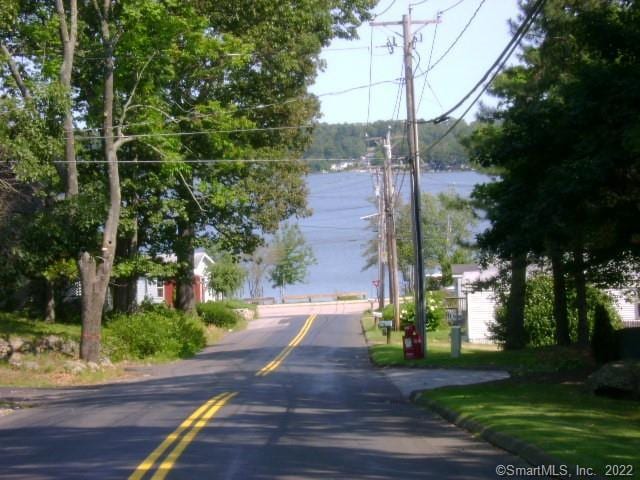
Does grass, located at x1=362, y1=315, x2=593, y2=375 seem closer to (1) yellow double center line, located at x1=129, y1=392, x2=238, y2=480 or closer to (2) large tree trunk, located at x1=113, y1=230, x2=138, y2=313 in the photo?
(1) yellow double center line, located at x1=129, y1=392, x2=238, y2=480

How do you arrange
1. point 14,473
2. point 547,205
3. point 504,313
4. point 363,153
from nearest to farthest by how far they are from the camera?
point 14,473 → point 547,205 → point 504,313 → point 363,153

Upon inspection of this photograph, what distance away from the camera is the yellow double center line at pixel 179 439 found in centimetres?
1034

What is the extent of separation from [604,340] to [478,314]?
25534mm

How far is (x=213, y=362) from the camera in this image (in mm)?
35188

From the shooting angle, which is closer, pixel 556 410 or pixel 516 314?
pixel 556 410

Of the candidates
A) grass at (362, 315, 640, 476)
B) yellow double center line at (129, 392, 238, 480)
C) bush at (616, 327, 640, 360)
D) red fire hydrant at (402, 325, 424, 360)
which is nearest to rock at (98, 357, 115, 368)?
red fire hydrant at (402, 325, 424, 360)

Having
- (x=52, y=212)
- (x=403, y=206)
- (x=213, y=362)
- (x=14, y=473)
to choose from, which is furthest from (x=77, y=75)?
(x=403, y=206)

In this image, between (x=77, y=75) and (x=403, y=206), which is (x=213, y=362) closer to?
(x=77, y=75)

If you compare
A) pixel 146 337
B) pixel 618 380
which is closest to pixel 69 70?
pixel 146 337

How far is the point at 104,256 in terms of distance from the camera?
31594mm

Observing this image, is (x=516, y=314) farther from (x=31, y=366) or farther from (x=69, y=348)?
(x=31, y=366)

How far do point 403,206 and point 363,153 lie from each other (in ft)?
110

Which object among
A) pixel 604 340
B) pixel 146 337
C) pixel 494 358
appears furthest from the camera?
pixel 146 337

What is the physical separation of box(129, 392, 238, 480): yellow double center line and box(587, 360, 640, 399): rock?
7169 mm
